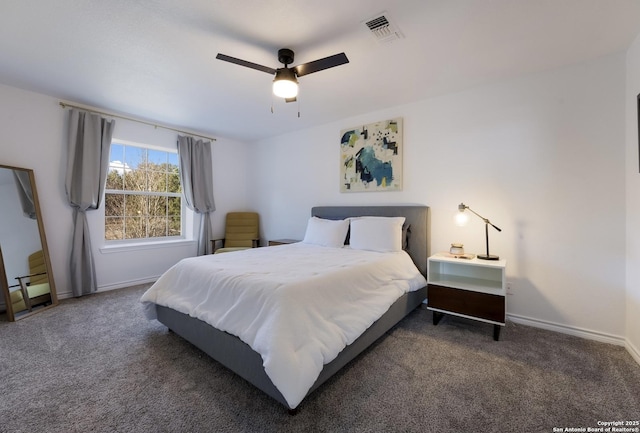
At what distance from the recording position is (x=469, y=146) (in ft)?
9.48

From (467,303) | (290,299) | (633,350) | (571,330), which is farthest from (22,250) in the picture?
(633,350)

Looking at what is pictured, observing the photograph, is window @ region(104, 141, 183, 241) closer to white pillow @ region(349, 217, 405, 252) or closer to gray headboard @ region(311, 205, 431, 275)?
white pillow @ region(349, 217, 405, 252)

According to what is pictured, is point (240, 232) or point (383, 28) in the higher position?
point (383, 28)

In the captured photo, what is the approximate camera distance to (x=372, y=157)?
3.56 metres

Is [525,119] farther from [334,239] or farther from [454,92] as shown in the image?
[334,239]

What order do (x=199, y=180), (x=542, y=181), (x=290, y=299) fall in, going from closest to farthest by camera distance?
(x=290, y=299), (x=542, y=181), (x=199, y=180)

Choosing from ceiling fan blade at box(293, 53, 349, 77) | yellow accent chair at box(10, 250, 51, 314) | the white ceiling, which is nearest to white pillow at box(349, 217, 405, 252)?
the white ceiling

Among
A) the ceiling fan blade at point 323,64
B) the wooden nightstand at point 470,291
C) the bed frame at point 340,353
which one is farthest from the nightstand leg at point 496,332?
the ceiling fan blade at point 323,64

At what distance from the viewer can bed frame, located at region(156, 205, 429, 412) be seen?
1.54 m

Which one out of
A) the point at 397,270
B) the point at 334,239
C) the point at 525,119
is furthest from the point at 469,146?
the point at 334,239

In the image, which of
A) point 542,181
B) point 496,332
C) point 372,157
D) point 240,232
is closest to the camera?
point 496,332

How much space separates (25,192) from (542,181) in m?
5.45

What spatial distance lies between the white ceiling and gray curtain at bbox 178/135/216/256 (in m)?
1.20

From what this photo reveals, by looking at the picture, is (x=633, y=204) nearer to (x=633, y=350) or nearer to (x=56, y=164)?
(x=633, y=350)
